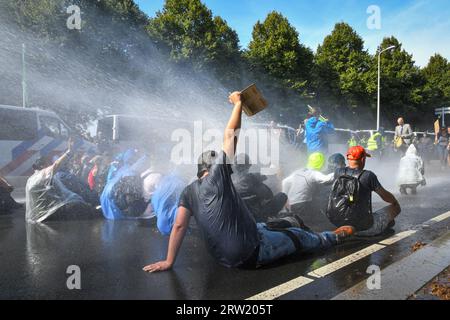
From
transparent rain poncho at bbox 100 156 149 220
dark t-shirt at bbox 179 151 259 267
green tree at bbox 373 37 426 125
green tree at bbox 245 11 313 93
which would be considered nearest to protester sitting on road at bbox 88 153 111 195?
transparent rain poncho at bbox 100 156 149 220

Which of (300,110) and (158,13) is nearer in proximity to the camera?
(158,13)

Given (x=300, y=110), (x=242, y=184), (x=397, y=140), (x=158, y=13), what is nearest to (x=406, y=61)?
(x=300, y=110)

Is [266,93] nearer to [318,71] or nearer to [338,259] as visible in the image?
[318,71]

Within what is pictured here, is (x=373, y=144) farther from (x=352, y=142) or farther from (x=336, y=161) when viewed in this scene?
(x=336, y=161)

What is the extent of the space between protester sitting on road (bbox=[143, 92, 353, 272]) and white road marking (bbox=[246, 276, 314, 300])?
40cm

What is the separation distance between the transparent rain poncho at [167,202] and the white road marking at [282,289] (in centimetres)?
204

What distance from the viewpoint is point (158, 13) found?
28.3 meters

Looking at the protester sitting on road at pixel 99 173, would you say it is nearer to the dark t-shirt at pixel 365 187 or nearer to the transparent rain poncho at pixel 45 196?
the transparent rain poncho at pixel 45 196

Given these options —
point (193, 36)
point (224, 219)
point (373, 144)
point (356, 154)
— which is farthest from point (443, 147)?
point (193, 36)

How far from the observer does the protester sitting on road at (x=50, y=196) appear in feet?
18.5

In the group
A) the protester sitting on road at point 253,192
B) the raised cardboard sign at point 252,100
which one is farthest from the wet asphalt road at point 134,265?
the raised cardboard sign at point 252,100

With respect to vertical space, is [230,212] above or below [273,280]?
above
